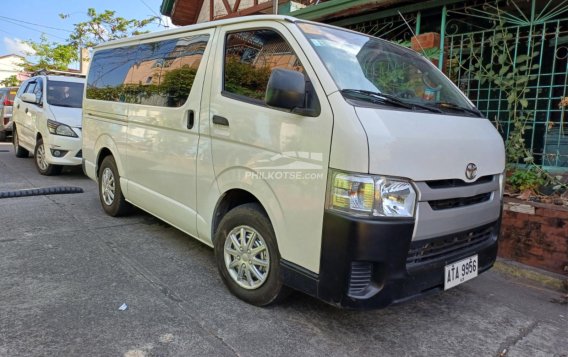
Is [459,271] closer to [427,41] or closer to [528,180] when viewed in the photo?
[528,180]

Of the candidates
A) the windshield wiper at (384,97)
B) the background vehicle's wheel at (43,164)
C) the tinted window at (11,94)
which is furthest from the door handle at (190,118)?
the tinted window at (11,94)

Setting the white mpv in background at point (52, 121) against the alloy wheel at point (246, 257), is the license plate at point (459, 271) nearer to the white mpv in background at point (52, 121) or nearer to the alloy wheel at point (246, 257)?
the alloy wheel at point (246, 257)

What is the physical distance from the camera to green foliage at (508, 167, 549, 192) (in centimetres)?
449

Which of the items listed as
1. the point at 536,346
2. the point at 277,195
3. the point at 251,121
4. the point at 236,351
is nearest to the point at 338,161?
the point at 277,195

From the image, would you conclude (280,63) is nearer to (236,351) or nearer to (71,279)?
(236,351)

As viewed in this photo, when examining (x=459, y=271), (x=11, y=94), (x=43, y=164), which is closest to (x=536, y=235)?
(x=459, y=271)

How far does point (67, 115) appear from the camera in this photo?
7531mm

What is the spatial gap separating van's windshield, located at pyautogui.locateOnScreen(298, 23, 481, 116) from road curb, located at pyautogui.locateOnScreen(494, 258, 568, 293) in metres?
1.74

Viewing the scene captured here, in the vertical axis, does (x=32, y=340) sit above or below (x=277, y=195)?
below

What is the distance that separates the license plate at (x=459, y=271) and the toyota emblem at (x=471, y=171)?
56 centimetres

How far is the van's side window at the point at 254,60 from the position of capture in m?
2.96

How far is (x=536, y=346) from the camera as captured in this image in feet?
9.52

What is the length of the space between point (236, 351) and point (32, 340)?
1.22 meters

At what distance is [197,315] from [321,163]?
4.62 ft
